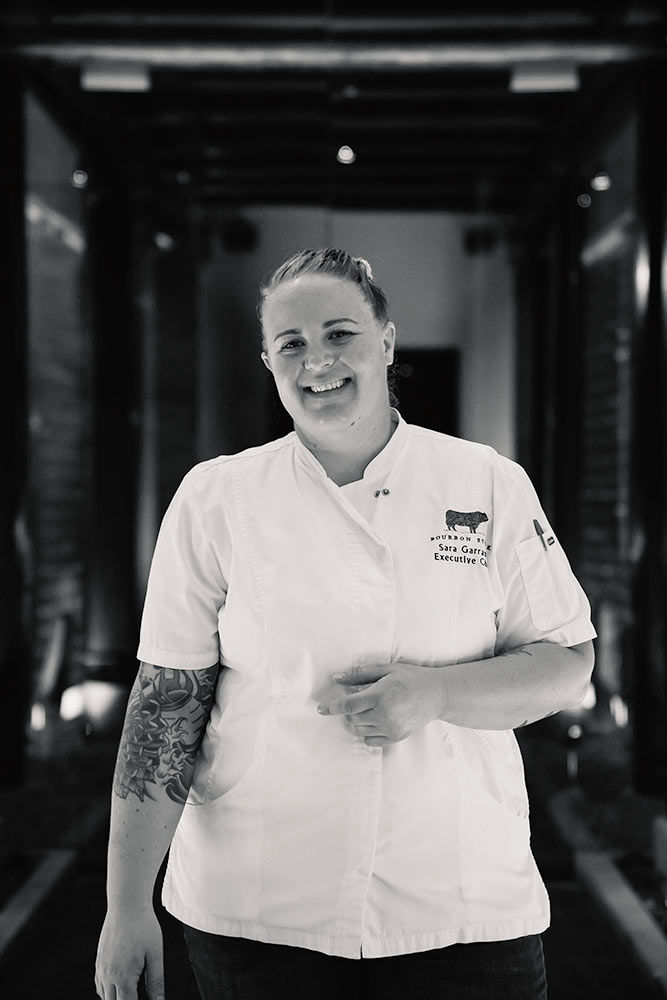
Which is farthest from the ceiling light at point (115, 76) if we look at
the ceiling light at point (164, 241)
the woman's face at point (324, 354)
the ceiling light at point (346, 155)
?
the woman's face at point (324, 354)

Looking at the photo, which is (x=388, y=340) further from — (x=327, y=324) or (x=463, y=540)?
(x=463, y=540)

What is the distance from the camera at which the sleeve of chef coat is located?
114 cm

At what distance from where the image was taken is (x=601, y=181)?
290cm

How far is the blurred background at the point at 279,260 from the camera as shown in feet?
9.00

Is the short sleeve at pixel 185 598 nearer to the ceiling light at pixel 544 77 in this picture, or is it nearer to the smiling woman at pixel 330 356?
the smiling woman at pixel 330 356

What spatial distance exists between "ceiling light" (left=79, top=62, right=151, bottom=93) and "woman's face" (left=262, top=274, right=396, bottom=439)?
193cm

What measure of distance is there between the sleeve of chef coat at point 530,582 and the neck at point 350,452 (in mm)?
159

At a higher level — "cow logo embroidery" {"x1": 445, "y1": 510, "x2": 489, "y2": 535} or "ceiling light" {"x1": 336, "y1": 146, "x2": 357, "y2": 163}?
"ceiling light" {"x1": 336, "y1": 146, "x2": 357, "y2": 163}

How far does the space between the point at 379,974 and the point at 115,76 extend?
2.49 metres

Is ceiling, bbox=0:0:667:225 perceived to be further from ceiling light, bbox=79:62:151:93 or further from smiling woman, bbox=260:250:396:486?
smiling woman, bbox=260:250:396:486

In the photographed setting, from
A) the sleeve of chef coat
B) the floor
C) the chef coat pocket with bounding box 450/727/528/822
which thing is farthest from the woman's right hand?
the floor

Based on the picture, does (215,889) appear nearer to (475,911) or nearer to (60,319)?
(475,911)

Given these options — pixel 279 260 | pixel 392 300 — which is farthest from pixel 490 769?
pixel 279 260

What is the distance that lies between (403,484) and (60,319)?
2.00 meters
